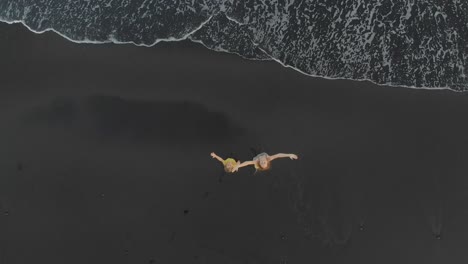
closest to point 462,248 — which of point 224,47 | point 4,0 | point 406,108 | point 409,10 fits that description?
point 406,108

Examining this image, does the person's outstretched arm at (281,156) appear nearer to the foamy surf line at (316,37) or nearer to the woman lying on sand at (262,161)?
the woman lying on sand at (262,161)

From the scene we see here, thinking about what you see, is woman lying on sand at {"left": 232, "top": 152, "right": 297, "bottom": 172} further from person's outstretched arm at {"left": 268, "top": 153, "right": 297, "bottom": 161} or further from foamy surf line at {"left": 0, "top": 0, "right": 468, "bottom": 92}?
foamy surf line at {"left": 0, "top": 0, "right": 468, "bottom": 92}

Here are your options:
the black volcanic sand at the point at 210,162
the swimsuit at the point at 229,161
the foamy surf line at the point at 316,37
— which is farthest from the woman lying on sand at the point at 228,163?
the foamy surf line at the point at 316,37

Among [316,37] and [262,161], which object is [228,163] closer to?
[262,161]

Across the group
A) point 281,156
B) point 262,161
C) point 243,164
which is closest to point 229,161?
point 243,164

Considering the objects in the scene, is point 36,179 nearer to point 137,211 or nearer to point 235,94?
point 137,211

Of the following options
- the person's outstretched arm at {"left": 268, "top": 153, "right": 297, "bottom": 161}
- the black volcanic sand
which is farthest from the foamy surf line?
the person's outstretched arm at {"left": 268, "top": 153, "right": 297, "bottom": 161}

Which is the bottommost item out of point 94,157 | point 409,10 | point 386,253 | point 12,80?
Result: point 386,253

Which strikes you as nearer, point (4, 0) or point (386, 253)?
point (386, 253)
